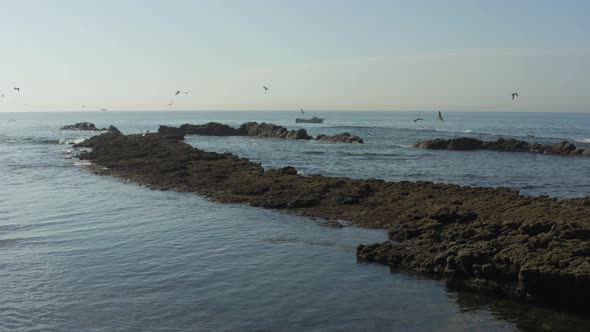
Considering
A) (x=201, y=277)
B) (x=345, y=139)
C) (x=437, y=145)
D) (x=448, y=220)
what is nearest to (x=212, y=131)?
(x=345, y=139)

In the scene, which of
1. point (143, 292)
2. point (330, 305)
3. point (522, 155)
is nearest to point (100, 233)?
point (143, 292)

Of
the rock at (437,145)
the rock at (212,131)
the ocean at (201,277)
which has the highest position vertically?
the rock at (212,131)

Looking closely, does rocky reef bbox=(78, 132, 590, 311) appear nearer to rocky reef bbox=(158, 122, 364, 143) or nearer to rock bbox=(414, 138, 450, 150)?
rock bbox=(414, 138, 450, 150)

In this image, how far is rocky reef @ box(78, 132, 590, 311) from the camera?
1245 centimetres

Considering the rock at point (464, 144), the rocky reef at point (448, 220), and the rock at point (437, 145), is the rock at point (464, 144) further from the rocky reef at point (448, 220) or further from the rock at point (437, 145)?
the rocky reef at point (448, 220)

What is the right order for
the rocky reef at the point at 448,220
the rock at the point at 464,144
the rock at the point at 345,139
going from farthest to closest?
the rock at the point at 345,139
the rock at the point at 464,144
the rocky reef at the point at 448,220

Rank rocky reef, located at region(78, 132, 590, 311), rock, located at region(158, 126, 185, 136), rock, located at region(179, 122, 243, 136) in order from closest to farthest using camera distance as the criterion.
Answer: rocky reef, located at region(78, 132, 590, 311) → rock, located at region(158, 126, 185, 136) → rock, located at region(179, 122, 243, 136)

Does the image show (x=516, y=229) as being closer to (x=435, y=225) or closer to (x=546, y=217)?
(x=546, y=217)

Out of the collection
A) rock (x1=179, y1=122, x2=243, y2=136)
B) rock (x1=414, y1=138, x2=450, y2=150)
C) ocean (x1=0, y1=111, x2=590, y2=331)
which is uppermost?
rock (x1=179, y1=122, x2=243, y2=136)

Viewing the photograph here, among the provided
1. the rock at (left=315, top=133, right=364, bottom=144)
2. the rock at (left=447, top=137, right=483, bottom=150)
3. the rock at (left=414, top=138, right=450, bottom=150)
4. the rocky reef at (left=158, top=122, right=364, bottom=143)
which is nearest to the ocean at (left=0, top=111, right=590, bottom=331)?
the rock at (left=414, top=138, right=450, bottom=150)

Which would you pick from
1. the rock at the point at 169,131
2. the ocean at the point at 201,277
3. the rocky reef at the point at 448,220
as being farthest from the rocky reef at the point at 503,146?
the rock at the point at 169,131

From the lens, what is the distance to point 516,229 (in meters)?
15.7

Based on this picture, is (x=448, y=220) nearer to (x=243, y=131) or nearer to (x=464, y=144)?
(x=464, y=144)

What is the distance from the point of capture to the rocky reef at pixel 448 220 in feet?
40.8
